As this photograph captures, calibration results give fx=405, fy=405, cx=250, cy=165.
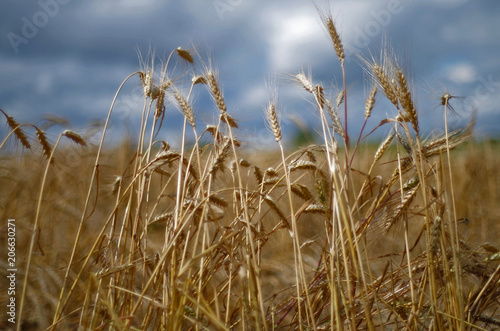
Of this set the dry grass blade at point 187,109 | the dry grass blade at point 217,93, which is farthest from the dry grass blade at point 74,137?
the dry grass blade at point 217,93

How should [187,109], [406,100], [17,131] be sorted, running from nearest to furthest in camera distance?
[406,100], [187,109], [17,131]

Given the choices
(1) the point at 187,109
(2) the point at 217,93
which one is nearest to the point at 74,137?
(1) the point at 187,109

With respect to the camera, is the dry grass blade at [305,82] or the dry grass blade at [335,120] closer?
the dry grass blade at [335,120]

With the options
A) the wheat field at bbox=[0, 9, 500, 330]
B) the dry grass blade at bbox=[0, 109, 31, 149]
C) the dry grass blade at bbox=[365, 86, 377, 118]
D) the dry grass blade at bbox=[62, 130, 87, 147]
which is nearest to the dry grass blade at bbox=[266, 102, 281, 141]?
the wheat field at bbox=[0, 9, 500, 330]

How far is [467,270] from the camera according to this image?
1.50 m

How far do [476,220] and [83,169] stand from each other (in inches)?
137

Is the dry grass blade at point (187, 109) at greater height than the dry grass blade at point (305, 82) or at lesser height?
lesser

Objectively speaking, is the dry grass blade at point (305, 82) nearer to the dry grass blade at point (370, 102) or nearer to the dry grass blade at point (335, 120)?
the dry grass blade at point (335, 120)

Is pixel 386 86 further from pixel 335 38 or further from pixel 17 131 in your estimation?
pixel 17 131

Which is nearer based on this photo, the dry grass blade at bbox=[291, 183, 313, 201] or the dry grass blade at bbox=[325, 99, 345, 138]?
the dry grass blade at bbox=[325, 99, 345, 138]

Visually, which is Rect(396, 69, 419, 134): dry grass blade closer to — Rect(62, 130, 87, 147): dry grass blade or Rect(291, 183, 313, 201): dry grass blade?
Rect(291, 183, 313, 201): dry grass blade

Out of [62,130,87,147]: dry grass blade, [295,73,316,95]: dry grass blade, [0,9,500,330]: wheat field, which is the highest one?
[295,73,316,95]: dry grass blade

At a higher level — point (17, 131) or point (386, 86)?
point (386, 86)

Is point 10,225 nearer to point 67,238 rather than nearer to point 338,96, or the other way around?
point 67,238
